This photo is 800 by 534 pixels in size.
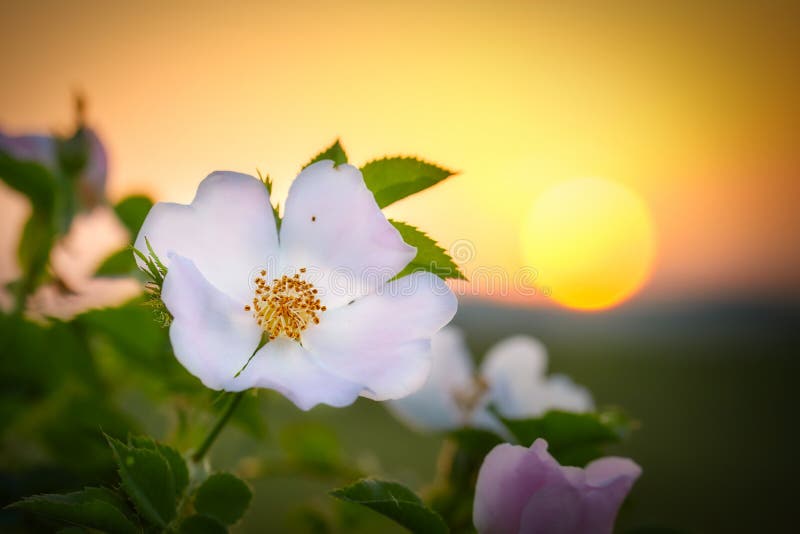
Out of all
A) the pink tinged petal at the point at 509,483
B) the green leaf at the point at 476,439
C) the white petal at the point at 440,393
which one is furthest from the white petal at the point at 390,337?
the white petal at the point at 440,393

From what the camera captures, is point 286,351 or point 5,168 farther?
point 5,168

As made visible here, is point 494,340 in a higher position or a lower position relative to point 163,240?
higher

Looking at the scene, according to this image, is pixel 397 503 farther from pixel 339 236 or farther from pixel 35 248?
pixel 35 248

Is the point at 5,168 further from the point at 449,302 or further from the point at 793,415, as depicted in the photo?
the point at 793,415

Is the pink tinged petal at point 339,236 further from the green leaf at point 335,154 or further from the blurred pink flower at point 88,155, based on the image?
the blurred pink flower at point 88,155

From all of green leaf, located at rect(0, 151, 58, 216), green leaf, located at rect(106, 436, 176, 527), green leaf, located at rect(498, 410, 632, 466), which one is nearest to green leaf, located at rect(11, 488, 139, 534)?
green leaf, located at rect(106, 436, 176, 527)

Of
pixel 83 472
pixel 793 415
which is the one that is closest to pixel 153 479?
pixel 83 472
